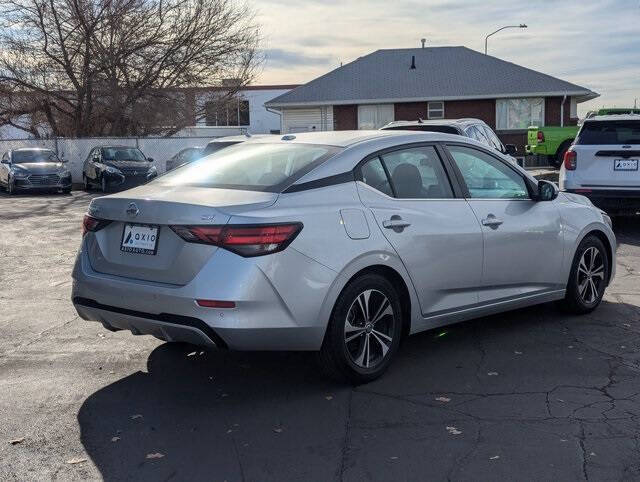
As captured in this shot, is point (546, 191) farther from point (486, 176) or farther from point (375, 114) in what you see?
point (375, 114)

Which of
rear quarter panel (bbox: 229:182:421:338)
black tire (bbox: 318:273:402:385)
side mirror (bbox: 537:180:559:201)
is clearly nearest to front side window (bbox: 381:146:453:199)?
rear quarter panel (bbox: 229:182:421:338)

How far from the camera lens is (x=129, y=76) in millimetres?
31844

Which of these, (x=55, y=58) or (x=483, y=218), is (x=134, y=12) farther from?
(x=483, y=218)

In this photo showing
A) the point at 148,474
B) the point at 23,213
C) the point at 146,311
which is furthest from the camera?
the point at 23,213

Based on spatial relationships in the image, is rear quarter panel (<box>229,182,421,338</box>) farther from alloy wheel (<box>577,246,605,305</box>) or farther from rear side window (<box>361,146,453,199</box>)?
alloy wheel (<box>577,246,605,305</box>)

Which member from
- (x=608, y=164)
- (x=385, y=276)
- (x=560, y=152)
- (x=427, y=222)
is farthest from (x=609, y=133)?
(x=560, y=152)

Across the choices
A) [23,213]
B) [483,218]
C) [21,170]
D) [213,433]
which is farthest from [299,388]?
[21,170]

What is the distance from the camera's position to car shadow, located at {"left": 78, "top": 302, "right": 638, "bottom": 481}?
12.8ft

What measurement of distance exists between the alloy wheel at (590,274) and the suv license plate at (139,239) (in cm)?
391

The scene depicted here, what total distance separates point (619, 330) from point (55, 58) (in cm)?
2895

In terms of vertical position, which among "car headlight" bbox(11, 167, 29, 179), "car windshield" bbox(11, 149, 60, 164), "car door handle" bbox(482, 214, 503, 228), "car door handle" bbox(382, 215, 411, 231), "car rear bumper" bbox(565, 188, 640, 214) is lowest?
"car rear bumper" bbox(565, 188, 640, 214)

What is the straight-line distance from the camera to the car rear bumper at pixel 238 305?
169 inches

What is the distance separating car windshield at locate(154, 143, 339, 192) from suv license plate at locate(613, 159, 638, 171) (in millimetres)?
7471

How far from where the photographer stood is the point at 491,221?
575 cm
